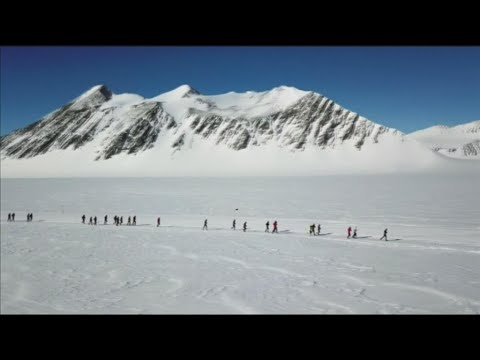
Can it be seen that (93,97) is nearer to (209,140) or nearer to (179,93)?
(179,93)

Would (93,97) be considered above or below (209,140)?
above

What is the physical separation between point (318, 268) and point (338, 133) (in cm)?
13677

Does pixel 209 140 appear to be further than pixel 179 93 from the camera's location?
No

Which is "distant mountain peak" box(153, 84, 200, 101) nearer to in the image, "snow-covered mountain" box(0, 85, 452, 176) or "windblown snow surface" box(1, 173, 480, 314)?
"snow-covered mountain" box(0, 85, 452, 176)

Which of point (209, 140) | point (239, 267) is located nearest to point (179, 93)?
point (209, 140)

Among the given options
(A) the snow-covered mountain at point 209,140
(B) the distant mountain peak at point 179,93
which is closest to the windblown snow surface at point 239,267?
Answer: (A) the snow-covered mountain at point 209,140

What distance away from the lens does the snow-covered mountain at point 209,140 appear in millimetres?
119938

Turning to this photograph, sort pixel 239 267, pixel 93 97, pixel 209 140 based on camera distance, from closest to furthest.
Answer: pixel 239 267 → pixel 209 140 → pixel 93 97

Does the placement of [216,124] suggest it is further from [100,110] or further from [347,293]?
[347,293]

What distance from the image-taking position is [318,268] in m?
11.8

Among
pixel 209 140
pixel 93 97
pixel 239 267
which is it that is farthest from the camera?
pixel 93 97

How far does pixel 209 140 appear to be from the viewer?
140125 mm
